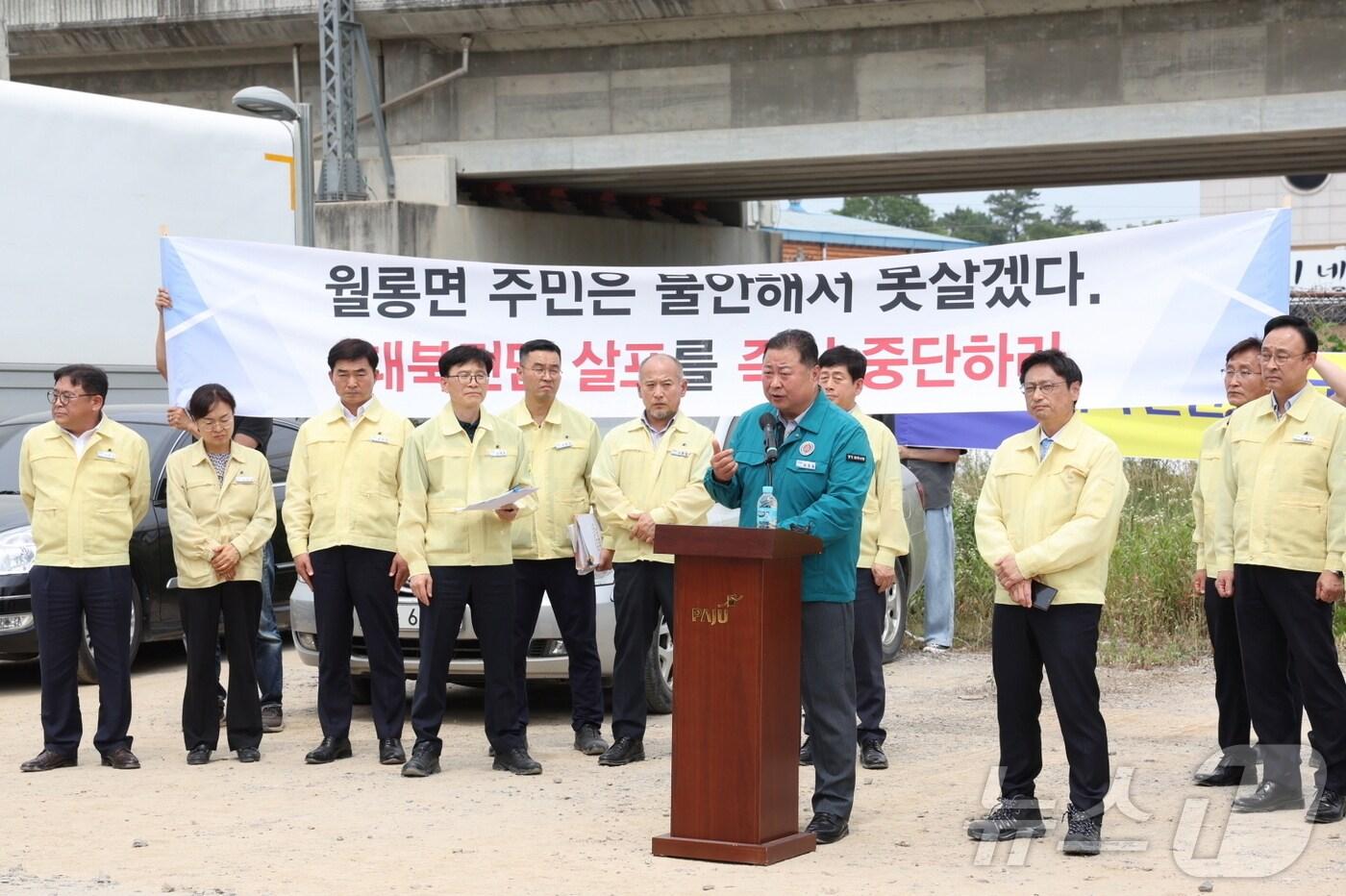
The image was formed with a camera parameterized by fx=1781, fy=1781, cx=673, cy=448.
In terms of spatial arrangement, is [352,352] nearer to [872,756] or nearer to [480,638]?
[480,638]

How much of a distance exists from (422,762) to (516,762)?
0.44 meters

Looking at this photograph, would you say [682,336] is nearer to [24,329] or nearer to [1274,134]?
[24,329]

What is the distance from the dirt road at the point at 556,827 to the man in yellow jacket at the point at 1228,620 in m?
0.22

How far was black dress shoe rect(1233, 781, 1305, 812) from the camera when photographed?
7352 millimetres

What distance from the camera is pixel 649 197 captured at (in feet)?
95.7

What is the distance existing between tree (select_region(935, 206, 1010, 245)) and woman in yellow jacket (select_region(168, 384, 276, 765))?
9000cm

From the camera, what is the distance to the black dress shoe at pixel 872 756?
28.0 ft

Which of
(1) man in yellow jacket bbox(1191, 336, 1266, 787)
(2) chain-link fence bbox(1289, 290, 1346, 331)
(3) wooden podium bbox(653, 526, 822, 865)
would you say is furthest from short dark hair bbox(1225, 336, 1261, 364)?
(2) chain-link fence bbox(1289, 290, 1346, 331)

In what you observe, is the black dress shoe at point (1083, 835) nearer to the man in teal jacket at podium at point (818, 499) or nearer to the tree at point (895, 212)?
the man in teal jacket at podium at point (818, 499)

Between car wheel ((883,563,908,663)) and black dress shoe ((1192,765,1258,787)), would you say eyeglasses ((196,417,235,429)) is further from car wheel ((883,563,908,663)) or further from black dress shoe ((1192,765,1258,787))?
black dress shoe ((1192,765,1258,787))

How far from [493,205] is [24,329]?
14085 millimetres

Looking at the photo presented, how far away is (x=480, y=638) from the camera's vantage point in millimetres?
8578

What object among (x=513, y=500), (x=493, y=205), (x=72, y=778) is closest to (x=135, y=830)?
(x=72, y=778)

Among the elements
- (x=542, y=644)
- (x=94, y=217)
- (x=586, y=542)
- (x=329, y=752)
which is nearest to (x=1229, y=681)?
(x=586, y=542)
